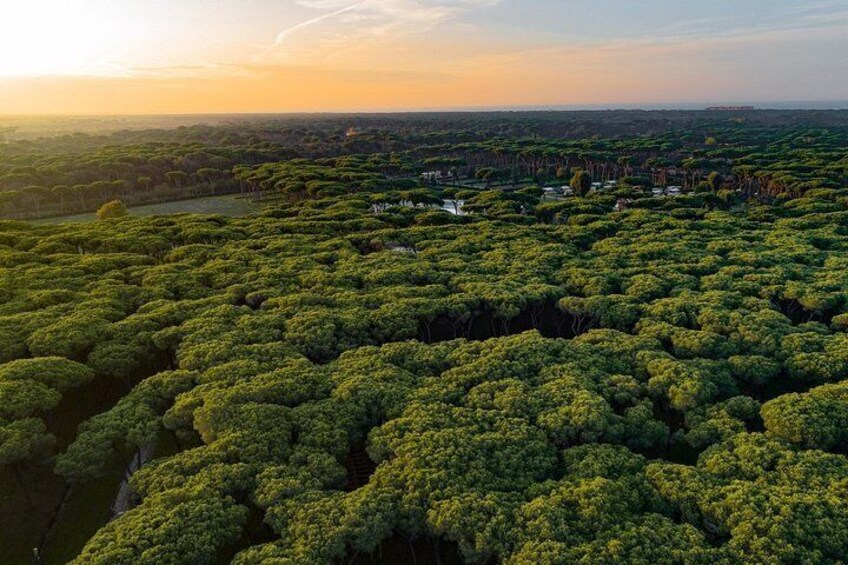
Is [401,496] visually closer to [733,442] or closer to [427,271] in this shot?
[733,442]

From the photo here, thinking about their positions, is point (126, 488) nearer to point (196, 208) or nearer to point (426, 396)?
point (426, 396)

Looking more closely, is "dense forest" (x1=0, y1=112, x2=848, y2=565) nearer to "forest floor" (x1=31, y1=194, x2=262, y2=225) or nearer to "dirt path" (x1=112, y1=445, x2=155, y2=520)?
"dirt path" (x1=112, y1=445, x2=155, y2=520)

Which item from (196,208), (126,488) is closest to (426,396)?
(126,488)

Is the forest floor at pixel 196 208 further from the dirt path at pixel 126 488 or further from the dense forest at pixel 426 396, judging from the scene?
the dirt path at pixel 126 488

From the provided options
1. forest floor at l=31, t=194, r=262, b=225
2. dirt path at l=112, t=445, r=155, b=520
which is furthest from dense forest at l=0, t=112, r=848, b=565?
forest floor at l=31, t=194, r=262, b=225

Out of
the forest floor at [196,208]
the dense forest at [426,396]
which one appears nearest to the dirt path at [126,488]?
the dense forest at [426,396]

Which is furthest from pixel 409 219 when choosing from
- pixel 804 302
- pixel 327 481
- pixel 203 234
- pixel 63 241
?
pixel 327 481
